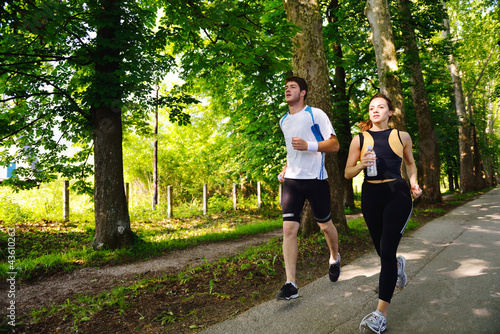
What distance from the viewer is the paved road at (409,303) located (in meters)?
2.78

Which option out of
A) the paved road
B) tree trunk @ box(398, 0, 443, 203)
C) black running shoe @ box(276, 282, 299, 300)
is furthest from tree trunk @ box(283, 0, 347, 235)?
tree trunk @ box(398, 0, 443, 203)

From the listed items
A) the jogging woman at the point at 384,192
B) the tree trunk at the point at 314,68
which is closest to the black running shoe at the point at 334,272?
the jogging woman at the point at 384,192

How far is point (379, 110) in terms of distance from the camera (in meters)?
3.09

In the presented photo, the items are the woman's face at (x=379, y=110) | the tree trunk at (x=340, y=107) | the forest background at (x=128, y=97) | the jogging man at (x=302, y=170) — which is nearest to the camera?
the woman's face at (x=379, y=110)

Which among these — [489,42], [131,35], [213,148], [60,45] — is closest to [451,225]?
[131,35]

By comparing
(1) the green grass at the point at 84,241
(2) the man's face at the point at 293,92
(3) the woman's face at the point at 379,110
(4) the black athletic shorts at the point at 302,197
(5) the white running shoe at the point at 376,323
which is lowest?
(1) the green grass at the point at 84,241

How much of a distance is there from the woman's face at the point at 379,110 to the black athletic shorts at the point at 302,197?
3.17 feet

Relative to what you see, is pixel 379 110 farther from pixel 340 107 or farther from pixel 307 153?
pixel 340 107

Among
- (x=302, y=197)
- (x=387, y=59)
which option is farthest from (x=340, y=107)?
(x=302, y=197)

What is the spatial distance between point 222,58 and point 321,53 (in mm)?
1996

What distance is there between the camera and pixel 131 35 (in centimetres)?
661

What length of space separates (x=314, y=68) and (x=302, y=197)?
3485 mm

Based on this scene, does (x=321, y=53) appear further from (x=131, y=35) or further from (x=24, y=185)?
(x=24, y=185)

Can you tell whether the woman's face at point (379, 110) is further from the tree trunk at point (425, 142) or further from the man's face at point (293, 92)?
the tree trunk at point (425, 142)
